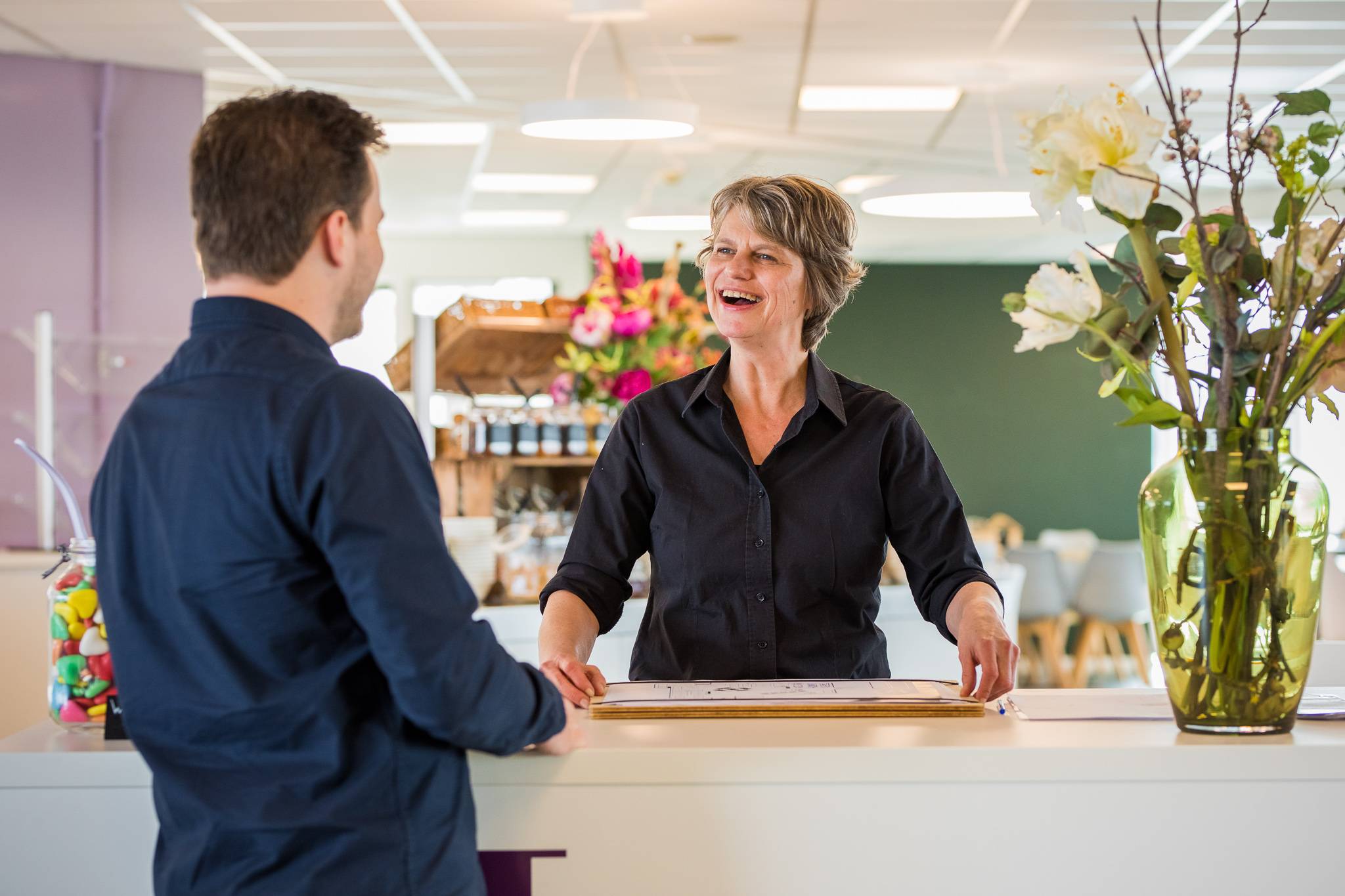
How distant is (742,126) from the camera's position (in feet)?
23.9

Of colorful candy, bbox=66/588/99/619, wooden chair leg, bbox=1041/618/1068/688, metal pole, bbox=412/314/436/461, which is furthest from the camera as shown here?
wooden chair leg, bbox=1041/618/1068/688

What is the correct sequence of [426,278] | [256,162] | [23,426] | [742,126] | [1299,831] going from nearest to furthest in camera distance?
[256,162], [1299,831], [23,426], [742,126], [426,278]

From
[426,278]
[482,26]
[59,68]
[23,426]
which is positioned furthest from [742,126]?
[426,278]

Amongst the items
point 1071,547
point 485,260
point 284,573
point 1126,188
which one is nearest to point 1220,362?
point 1126,188

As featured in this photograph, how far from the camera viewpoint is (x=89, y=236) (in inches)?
231

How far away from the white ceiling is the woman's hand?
3.52 m

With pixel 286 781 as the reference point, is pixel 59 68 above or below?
above

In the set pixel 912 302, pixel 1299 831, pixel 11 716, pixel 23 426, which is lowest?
pixel 11 716

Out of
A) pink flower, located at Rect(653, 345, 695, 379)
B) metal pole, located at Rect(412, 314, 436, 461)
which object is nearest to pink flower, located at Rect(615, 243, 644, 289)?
pink flower, located at Rect(653, 345, 695, 379)

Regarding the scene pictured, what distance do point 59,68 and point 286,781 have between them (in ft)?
18.3

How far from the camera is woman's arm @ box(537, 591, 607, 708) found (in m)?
1.73

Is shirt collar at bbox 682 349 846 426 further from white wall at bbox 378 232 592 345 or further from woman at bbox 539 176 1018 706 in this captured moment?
white wall at bbox 378 232 592 345

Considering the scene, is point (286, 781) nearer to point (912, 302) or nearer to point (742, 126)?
point (742, 126)

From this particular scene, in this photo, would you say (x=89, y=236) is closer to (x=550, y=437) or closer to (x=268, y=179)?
(x=550, y=437)
